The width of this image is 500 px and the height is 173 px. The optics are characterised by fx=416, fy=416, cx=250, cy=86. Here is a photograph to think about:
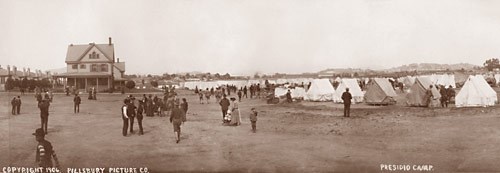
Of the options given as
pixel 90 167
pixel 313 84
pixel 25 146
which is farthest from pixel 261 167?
pixel 313 84

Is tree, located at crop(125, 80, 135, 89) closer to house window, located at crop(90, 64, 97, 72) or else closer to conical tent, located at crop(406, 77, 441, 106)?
house window, located at crop(90, 64, 97, 72)

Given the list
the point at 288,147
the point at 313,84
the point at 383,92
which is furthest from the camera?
the point at 313,84

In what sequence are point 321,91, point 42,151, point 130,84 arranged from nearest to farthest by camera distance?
point 42,151, point 130,84, point 321,91

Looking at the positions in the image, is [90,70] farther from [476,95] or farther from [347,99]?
[476,95]

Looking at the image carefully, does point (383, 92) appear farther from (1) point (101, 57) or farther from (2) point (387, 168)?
(1) point (101, 57)

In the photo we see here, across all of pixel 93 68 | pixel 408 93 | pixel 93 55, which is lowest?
pixel 408 93

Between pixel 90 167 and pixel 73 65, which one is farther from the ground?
pixel 73 65

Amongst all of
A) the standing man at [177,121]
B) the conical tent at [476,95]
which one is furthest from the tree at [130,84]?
the conical tent at [476,95]

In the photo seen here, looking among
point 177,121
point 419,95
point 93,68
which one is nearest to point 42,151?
point 177,121
